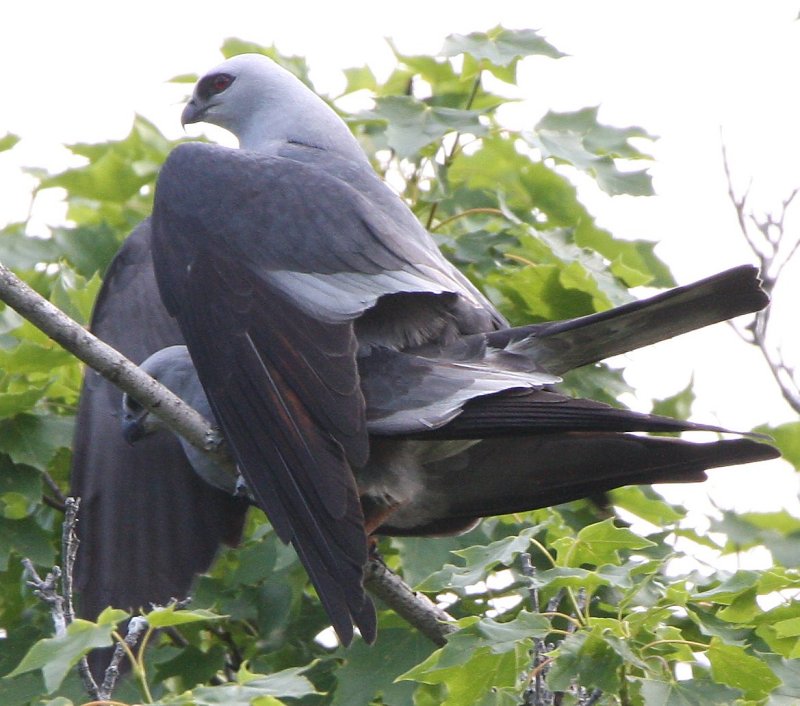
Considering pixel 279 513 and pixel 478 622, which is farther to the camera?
pixel 279 513

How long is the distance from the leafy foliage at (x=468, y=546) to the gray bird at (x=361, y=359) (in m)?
0.25

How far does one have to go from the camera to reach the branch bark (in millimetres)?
3531

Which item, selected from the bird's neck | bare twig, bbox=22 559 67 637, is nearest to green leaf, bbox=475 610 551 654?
bare twig, bbox=22 559 67 637

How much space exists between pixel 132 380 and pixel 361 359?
93 cm

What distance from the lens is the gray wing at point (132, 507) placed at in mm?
4875

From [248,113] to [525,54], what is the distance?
1.31 metres

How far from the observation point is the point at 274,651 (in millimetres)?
4242

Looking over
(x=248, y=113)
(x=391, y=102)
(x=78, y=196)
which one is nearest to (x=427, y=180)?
(x=391, y=102)

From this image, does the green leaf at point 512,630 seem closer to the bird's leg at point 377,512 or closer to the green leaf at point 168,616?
the green leaf at point 168,616

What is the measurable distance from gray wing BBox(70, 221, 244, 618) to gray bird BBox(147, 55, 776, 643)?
0.75 meters

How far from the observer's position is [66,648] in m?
2.64

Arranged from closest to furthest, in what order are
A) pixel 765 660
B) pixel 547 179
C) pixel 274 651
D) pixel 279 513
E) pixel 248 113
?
pixel 765 660 < pixel 279 513 < pixel 274 651 < pixel 547 179 < pixel 248 113

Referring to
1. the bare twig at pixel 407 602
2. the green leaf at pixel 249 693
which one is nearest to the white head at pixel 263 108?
the bare twig at pixel 407 602

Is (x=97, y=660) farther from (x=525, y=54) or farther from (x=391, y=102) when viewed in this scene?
(x=525, y=54)
